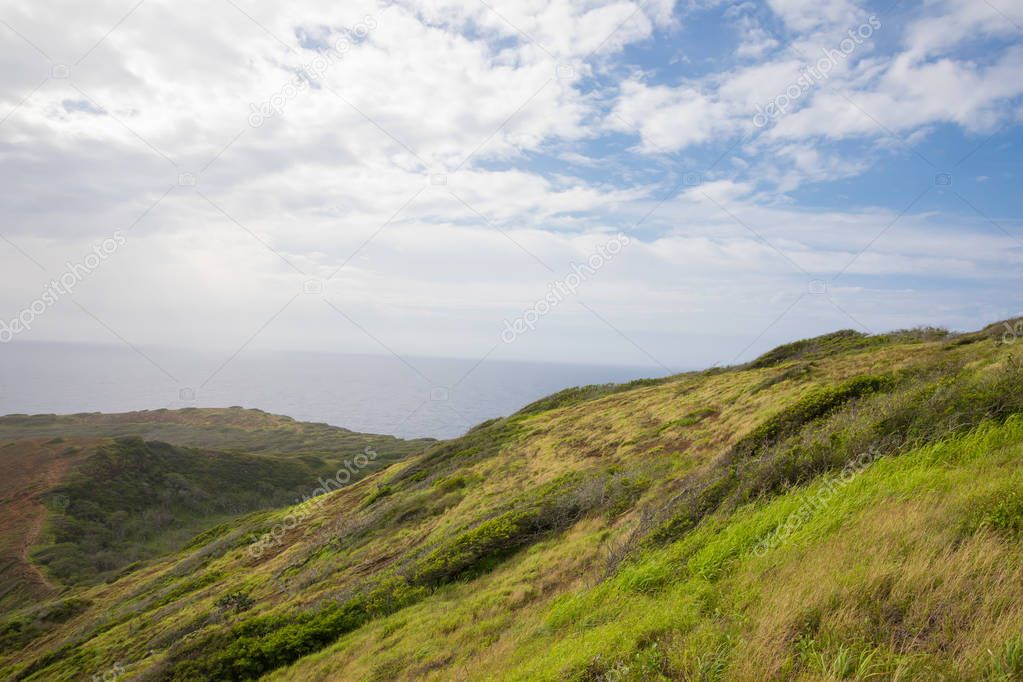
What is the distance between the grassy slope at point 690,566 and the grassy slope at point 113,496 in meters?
20.5

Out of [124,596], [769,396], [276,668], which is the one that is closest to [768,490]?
[769,396]

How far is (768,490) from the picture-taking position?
9.55 meters

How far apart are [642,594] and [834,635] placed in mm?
3340

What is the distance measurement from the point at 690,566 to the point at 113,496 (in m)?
69.4

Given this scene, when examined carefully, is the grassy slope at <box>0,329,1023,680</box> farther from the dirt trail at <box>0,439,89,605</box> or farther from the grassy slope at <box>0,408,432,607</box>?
the grassy slope at <box>0,408,432,607</box>

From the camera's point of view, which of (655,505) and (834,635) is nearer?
(834,635)

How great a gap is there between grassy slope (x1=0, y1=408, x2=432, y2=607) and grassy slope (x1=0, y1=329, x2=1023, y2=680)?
20.5 metres

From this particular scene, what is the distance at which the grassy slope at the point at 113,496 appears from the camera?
4106 cm

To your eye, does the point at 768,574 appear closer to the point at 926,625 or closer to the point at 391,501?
the point at 926,625

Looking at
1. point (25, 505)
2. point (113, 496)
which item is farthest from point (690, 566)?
point (113, 496)

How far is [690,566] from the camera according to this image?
779 cm

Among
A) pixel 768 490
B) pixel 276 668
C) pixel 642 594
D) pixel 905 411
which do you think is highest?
pixel 905 411

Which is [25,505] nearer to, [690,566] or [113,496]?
[113,496]

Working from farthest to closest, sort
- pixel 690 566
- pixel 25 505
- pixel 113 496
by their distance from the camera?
pixel 113 496 → pixel 25 505 → pixel 690 566
